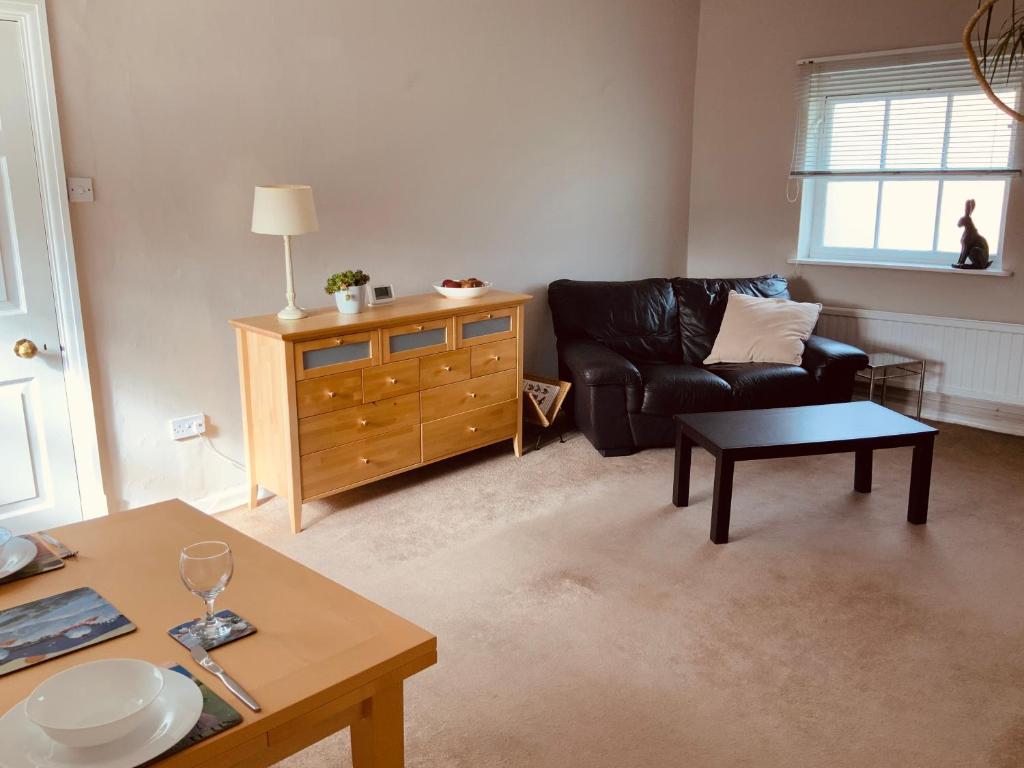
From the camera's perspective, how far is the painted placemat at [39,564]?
166 centimetres

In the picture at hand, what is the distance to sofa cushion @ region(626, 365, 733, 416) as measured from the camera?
172 inches

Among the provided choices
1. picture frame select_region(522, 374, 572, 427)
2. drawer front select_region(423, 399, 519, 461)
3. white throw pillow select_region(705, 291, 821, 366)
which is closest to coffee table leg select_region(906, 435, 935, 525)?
white throw pillow select_region(705, 291, 821, 366)

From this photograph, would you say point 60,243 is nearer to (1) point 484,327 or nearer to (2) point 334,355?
(2) point 334,355

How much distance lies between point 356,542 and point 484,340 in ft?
3.98

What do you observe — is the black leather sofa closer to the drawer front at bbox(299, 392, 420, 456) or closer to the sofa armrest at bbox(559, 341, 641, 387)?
the sofa armrest at bbox(559, 341, 641, 387)

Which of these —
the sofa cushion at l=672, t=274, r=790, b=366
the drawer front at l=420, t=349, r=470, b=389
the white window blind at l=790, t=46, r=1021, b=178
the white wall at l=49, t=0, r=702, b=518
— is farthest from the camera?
the sofa cushion at l=672, t=274, r=790, b=366

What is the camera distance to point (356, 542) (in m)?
3.45

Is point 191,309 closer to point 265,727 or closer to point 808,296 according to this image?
point 265,727

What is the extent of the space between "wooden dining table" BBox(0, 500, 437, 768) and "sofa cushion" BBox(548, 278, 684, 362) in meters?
3.32

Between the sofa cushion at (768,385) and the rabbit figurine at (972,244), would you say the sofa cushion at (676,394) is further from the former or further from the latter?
the rabbit figurine at (972,244)

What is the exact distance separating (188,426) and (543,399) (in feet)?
→ 6.14

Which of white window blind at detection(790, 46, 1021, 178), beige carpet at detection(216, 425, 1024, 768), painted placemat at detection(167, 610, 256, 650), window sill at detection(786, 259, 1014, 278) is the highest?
white window blind at detection(790, 46, 1021, 178)

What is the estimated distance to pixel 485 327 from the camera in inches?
165

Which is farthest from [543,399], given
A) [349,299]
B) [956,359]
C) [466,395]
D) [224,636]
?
[224,636]
